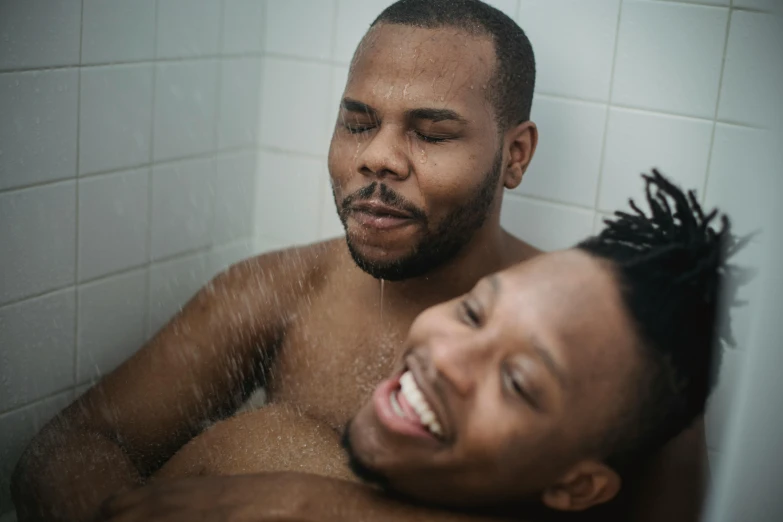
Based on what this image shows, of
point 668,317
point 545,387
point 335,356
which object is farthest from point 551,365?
point 335,356

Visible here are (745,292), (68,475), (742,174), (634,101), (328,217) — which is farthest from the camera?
(328,217)

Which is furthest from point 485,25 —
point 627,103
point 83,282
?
point 83,282

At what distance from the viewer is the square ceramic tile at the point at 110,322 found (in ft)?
5.25

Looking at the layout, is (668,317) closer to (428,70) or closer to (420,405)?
(420,405)

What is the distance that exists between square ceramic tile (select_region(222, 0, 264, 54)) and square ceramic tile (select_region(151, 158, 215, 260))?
227 mm

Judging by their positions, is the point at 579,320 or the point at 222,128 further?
the point at 222,128

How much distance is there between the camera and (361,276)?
1.46m

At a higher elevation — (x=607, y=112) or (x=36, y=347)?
(x=607, y=112)

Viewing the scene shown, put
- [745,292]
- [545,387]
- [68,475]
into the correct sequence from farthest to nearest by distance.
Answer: [68,475] < [745,292] < [545,387]

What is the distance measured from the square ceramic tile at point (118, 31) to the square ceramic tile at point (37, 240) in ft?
0.72

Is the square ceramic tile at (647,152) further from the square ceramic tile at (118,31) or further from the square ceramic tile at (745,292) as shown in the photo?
the square ceramic tile at (118,31)

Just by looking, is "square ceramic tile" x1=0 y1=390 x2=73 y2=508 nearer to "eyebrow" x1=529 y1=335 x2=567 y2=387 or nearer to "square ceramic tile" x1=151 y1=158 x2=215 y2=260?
"square ceramic tile" x1=151 y1=158 x2=215 y2=260

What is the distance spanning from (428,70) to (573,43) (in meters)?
0.32

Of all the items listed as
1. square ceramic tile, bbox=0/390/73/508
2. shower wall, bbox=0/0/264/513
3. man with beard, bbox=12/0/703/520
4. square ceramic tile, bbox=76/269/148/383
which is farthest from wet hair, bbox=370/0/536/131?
square ceramic tile, bbox=0/390/73/508
